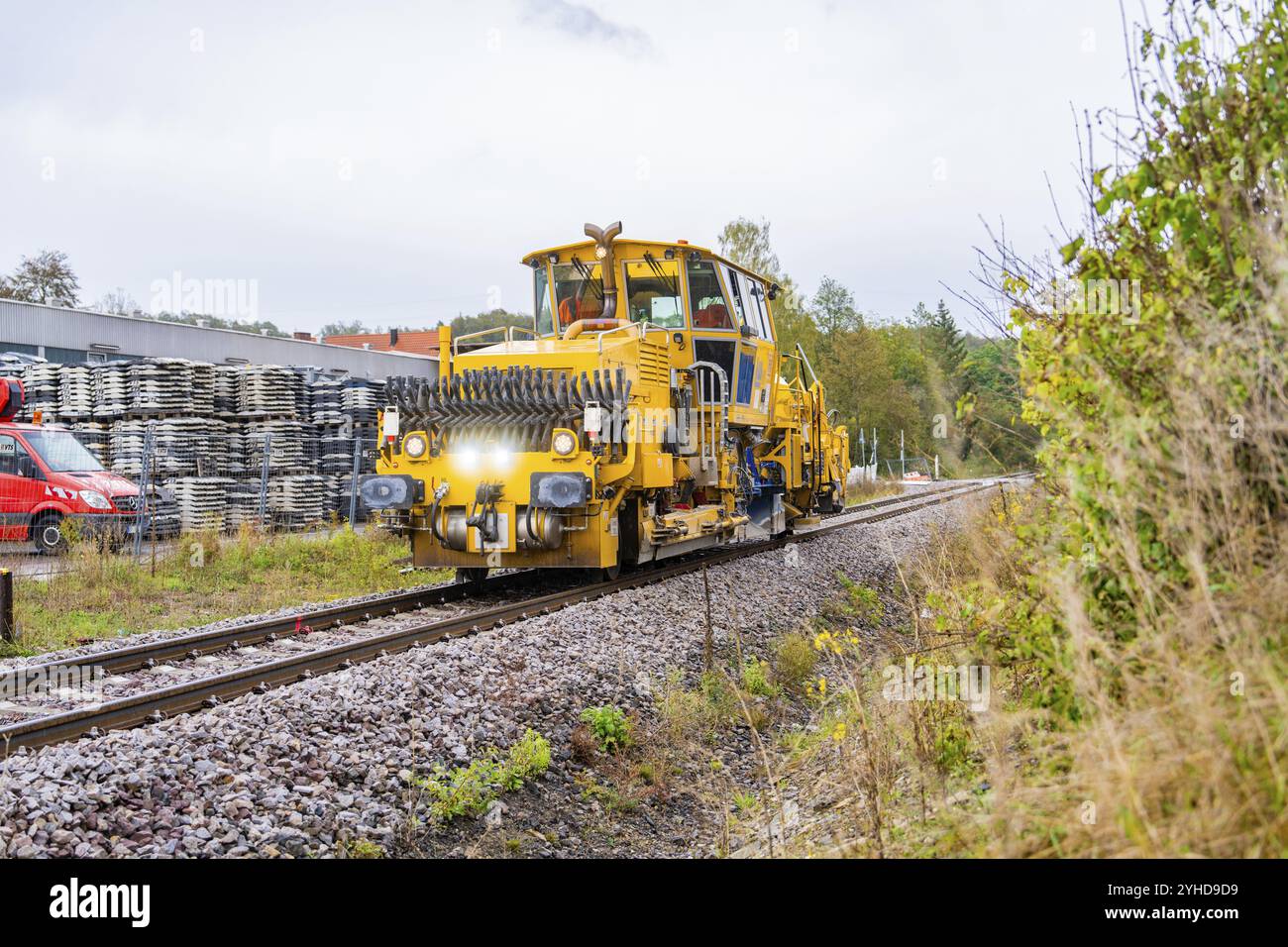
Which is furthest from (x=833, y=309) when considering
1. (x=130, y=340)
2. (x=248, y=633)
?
(x=248, y=633)

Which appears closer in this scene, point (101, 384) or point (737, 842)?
point (737, 842)

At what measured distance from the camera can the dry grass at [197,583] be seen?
9.88 m

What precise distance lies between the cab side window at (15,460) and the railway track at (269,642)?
27.4 ft

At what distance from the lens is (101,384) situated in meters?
20.3

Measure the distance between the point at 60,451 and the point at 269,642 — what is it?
10266 millimetres

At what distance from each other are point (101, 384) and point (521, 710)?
57.3ft

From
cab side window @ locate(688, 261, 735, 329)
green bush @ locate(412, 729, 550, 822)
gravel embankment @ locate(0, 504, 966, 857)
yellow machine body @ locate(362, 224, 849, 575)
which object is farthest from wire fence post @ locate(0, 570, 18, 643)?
cab side window @ locate(688, 261, 735, 329)

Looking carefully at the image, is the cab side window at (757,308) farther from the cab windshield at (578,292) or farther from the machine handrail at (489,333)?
the machine handrail at (489,333)

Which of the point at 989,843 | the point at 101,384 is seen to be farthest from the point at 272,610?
the point at 101,384

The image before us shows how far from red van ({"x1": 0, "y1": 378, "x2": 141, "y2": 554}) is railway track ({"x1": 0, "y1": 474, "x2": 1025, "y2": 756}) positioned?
7.06 m

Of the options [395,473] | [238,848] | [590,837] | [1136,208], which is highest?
[1136,208]

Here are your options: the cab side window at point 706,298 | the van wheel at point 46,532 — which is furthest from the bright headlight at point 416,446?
the van wheel at point 46,532
